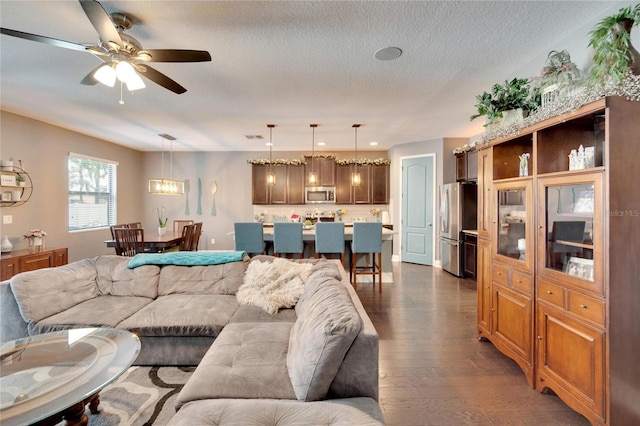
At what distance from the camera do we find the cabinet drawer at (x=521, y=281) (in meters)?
2.15

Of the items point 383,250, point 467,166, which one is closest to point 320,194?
point 383,250

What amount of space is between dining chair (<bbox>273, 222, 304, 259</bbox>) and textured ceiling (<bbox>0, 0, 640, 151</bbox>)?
1.68 metres

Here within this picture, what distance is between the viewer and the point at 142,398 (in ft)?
6.20

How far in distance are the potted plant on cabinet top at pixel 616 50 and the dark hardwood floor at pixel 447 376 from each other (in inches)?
78.9

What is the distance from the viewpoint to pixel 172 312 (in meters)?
2.27

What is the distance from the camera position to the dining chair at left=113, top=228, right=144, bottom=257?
4281 millimetres

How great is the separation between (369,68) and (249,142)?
12.9 ft

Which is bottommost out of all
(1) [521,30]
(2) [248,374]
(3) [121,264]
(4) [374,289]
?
(4) [374,289]

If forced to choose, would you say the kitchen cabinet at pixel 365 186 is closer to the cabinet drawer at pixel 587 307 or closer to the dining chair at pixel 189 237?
the dining chair at pixel 189 237

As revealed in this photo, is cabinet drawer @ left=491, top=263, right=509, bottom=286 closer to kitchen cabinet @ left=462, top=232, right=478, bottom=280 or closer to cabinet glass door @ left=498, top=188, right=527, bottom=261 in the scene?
cabinet glass door @ left=498, top=188, right=527, bottom=261

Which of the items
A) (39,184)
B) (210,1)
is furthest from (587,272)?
(39,184)

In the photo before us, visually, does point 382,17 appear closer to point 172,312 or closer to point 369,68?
point 369,68

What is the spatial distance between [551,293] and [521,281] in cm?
28

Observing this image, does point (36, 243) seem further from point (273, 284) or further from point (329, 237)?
point (329, 237)
